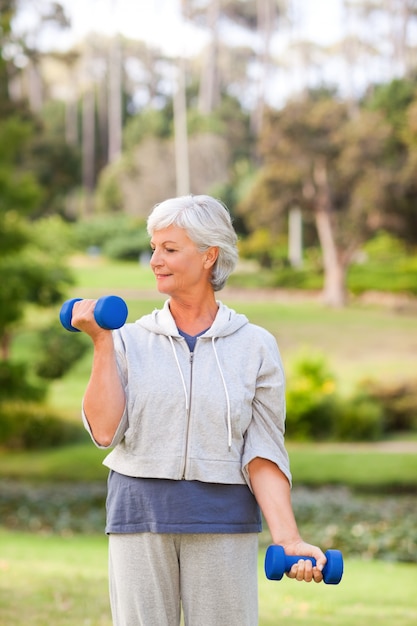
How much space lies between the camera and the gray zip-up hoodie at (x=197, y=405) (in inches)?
71.3

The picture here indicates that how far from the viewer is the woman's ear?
189cm

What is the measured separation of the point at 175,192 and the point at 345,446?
3.57 metres

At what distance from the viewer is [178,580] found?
5.97 feet

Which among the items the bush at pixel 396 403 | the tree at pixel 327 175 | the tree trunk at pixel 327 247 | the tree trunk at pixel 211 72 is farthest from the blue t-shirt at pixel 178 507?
the tree trunk at pixel 211 72

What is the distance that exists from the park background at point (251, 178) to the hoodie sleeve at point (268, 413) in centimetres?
902

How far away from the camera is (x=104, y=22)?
38.8 ft

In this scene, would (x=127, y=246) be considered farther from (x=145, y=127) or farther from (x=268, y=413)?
(x=268, y=413)

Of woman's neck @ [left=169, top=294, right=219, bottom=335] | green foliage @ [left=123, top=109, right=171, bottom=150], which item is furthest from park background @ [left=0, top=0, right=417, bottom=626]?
woman's neck @ [left=169, top=294, right=219, bottom=335]

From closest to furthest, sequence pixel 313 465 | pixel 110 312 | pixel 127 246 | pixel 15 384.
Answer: pixel 110 312 < pixel 15 384 < pixel 313 465 < pixel 127 246

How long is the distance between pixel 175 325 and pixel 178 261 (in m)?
0.12

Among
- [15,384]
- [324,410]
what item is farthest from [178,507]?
[324,410]

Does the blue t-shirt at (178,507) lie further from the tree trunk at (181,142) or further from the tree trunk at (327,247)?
the tree trunk at (181,142)

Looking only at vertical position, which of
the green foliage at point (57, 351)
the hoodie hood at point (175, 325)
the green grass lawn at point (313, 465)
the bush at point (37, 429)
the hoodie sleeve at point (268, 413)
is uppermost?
the hoodie hood at point (175, 325)

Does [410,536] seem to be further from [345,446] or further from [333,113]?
[333,113]
